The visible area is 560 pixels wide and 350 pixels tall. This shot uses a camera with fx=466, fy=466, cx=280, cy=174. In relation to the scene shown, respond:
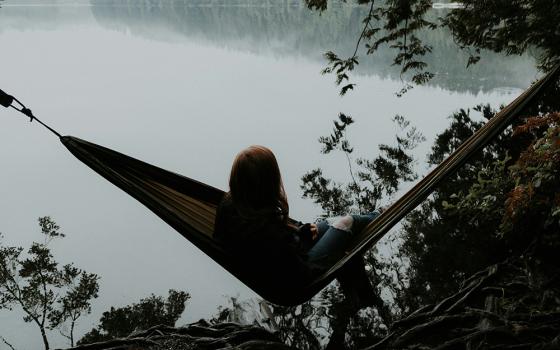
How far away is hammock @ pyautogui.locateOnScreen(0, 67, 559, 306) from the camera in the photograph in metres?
1.72

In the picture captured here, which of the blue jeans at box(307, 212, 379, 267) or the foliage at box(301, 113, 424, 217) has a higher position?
the foliage at box(301, 113, 424, 217)

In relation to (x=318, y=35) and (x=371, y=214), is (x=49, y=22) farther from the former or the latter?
(x=371, y=214)

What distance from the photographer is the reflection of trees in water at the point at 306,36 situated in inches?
485

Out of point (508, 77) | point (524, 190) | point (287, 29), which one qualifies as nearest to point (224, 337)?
point (524, 190)

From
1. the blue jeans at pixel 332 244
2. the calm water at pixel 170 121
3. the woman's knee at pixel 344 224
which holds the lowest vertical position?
the blue jeans at pixel 332 244

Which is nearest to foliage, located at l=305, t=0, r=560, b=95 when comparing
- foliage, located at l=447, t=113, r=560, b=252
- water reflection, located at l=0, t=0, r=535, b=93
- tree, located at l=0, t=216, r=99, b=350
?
foliage, located at l=447, t=113, r=560, b=252

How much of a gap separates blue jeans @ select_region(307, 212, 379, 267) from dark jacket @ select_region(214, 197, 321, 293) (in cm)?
4

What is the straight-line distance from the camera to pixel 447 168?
1.87 m

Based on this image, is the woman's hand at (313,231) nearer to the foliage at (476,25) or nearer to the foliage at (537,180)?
the foliage at (537,180)

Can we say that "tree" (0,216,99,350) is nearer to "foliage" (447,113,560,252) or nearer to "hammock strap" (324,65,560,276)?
"hammock strap" (324,65,560,276)

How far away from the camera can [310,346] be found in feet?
9.02

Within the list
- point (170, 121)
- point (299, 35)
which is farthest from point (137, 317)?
point (299, 35)

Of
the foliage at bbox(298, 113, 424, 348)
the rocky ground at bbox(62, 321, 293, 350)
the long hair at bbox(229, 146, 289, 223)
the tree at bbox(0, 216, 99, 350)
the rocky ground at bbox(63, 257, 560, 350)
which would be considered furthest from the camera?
the tree at bbox(0, 216, 99, 350)

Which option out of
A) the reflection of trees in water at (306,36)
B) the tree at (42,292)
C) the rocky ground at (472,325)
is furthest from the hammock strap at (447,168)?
the tree at (42,292)
